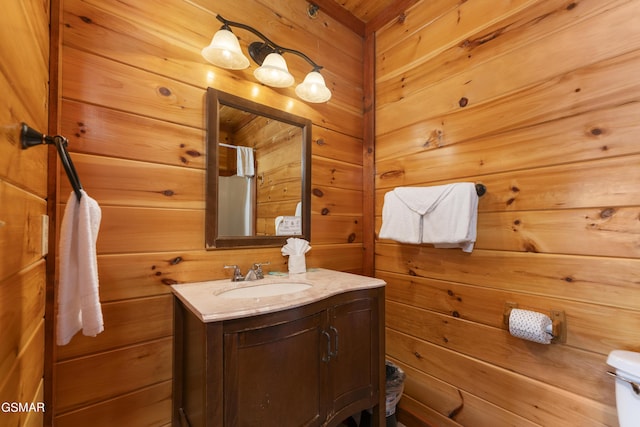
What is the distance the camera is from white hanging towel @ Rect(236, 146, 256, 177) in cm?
142

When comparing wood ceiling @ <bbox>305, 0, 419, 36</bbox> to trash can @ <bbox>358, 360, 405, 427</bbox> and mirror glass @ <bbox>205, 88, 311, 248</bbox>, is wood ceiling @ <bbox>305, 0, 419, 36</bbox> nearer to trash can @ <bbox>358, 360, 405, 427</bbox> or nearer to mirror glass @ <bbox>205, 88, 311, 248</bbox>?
mirror glass @ <bbox>205, 88, 311, 248</bbox>

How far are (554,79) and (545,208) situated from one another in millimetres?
541

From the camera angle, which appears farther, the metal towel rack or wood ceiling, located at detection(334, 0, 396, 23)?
wood ceiling, located at detection(334, 0, 396, 23)

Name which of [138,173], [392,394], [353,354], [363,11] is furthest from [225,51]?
[392,394]

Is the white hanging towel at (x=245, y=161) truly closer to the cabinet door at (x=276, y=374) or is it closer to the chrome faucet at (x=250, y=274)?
the chrome faucet at (x=250, y=274)

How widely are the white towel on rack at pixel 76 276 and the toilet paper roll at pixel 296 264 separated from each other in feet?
2.90

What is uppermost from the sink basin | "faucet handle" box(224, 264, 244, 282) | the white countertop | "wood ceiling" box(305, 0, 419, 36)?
"wood ceiling" box(305, 0, 419, 36)

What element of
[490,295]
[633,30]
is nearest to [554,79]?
[633,30]

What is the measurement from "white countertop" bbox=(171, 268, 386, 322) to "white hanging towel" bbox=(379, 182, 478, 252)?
0.36 meters

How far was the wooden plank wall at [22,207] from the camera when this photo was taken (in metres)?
0.54

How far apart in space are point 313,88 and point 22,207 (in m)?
1.32

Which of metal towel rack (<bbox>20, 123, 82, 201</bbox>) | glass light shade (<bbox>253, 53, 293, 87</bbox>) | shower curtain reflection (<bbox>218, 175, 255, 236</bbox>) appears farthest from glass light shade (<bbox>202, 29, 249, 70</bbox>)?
metal towel rack (<bbox>20, 123, 82, 201</bbox>)

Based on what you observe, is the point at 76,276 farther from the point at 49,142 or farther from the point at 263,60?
the point at 263,60

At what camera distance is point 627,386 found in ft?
2.93
